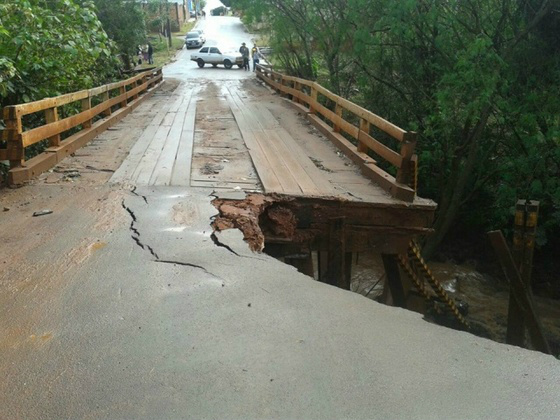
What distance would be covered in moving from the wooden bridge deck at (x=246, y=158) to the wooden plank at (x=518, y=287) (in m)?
1.23

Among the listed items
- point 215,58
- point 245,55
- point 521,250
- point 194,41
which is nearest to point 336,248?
point 521,250

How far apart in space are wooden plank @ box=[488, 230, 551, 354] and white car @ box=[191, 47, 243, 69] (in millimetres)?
39357

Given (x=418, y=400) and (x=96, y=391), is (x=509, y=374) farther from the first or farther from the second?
(x=96, y=391)

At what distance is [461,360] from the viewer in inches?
145

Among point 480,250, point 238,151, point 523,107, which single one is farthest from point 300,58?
point 238,151

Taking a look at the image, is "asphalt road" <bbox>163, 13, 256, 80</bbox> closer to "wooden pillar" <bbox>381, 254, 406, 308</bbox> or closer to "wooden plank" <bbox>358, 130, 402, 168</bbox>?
"wooden plank" <bbox>358, 130, 402, 168</bbox>

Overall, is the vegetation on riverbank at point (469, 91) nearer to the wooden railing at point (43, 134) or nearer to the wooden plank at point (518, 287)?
the wooden plank at point (518, 287)

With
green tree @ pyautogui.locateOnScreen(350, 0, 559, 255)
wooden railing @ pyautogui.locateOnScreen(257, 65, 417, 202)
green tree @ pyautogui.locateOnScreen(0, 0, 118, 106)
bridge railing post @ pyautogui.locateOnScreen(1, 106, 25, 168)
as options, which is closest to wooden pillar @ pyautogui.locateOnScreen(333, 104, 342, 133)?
wooden railing @ pyautogui.locateOnScreen(257, 65, 417, 202)

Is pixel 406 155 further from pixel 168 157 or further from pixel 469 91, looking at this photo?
pixel 469 91

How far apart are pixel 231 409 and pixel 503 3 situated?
11.9m

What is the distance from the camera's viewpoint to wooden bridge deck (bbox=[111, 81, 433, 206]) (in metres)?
7.50

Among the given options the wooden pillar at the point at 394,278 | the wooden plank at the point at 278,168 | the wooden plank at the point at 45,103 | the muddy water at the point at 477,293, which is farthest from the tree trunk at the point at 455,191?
the wooden plank at the point at 45,103

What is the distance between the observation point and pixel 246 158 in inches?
364

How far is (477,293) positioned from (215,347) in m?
11.8
